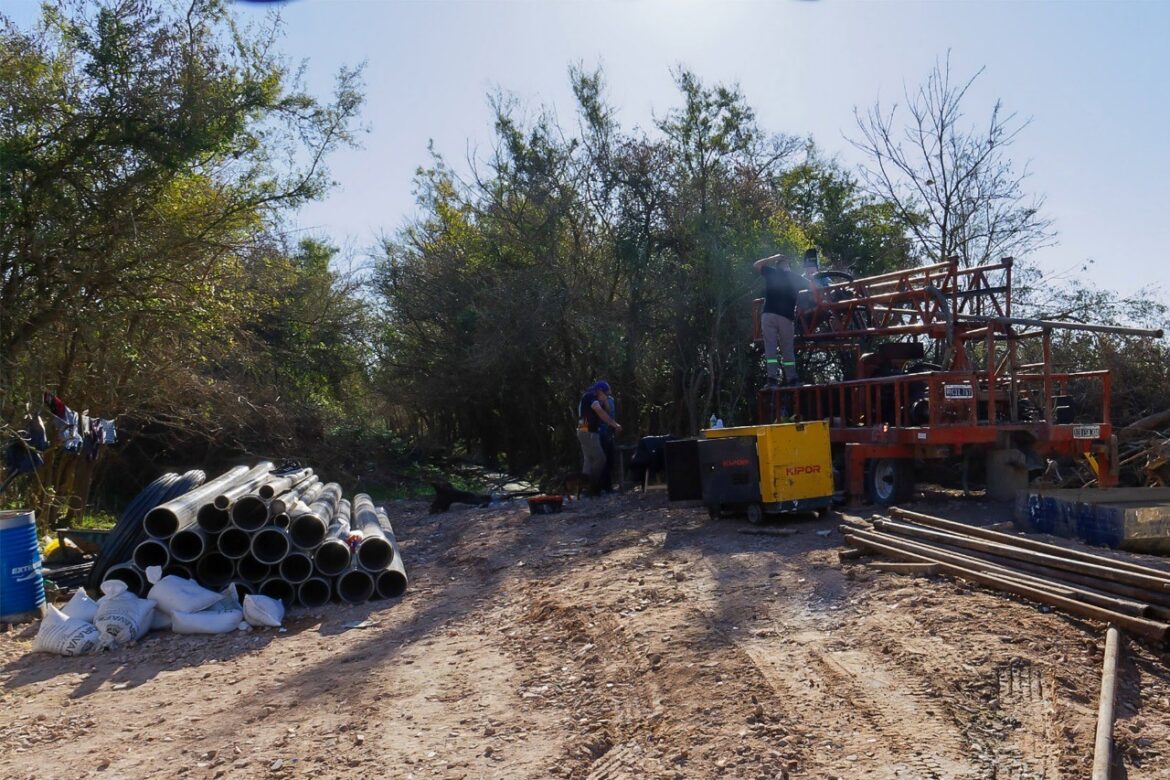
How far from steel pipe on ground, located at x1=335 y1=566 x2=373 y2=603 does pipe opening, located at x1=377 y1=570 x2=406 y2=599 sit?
3.8 inches

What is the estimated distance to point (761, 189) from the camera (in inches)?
704

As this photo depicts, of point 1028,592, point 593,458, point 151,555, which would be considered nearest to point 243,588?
point 151,555

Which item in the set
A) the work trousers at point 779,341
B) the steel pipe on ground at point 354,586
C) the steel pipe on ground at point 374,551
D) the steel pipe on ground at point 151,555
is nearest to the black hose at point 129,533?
the steel pipe on ground at point 151,555

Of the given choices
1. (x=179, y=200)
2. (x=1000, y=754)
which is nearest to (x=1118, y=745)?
(x=1000, y=754)

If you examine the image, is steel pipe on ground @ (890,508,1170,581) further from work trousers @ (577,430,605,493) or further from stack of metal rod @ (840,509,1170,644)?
work trousers @ (577,430,605,493)

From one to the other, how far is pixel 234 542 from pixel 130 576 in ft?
2.97

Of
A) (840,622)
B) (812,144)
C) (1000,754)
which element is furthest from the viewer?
(812,144)

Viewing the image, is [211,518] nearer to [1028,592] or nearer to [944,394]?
[1028,592]

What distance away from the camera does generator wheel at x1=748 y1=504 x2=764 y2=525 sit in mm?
10695

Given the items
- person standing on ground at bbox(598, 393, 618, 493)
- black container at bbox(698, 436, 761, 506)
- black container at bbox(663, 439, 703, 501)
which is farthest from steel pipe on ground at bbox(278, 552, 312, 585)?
person standing on ground at bbox(598, 393, 618, 493)

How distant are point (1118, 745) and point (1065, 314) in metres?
14.9

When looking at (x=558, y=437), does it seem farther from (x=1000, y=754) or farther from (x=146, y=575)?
(x=1000, y=754)

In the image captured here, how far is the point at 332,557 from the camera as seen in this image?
9070 millimetres

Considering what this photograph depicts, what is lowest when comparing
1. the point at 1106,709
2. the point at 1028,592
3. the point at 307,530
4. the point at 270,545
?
the point at 1106,709
